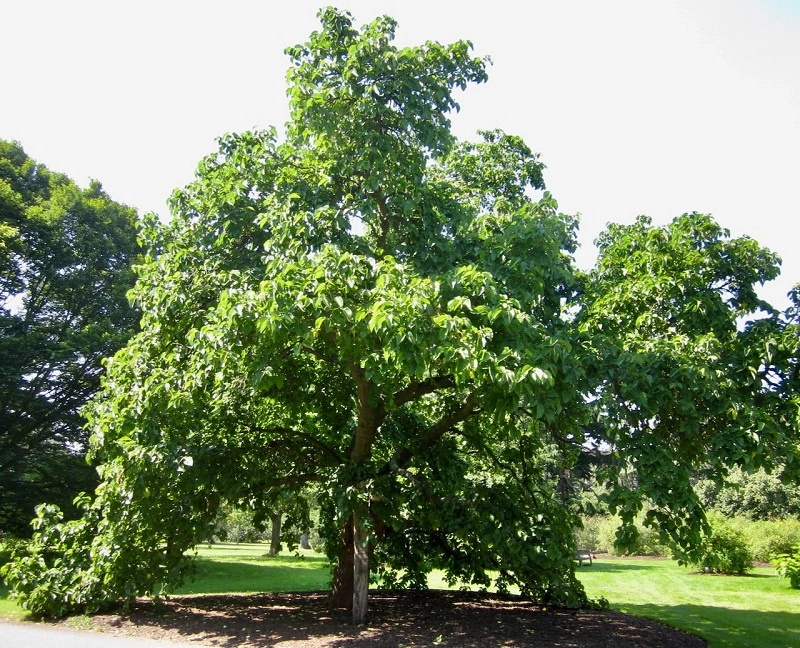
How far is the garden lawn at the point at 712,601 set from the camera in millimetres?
9766

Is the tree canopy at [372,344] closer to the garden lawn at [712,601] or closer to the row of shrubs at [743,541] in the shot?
the garden lawn at [712,601]

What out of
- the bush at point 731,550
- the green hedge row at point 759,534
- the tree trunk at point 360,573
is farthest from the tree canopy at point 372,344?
the bush at point 731,550

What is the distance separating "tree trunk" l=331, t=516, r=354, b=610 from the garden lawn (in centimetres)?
580

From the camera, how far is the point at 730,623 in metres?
10.8

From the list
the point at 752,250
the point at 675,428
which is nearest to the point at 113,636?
the point at 675,428

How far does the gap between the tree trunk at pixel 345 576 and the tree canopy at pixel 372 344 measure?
0.04m

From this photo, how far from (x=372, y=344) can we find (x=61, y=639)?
596 cm

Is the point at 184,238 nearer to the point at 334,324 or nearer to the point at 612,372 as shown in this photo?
the point at 334,324

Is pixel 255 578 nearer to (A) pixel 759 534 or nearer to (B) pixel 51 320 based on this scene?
(B) pixel 51 320

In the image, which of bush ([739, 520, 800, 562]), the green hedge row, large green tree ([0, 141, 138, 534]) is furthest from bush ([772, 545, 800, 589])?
large green tree ([0, 141, 138, 534])

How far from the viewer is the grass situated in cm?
1005

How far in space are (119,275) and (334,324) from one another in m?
15.6

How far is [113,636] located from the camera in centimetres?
831

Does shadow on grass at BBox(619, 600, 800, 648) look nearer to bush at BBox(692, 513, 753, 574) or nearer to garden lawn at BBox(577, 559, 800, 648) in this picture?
garden lawn at BBox(577, 559, 800, 648)
